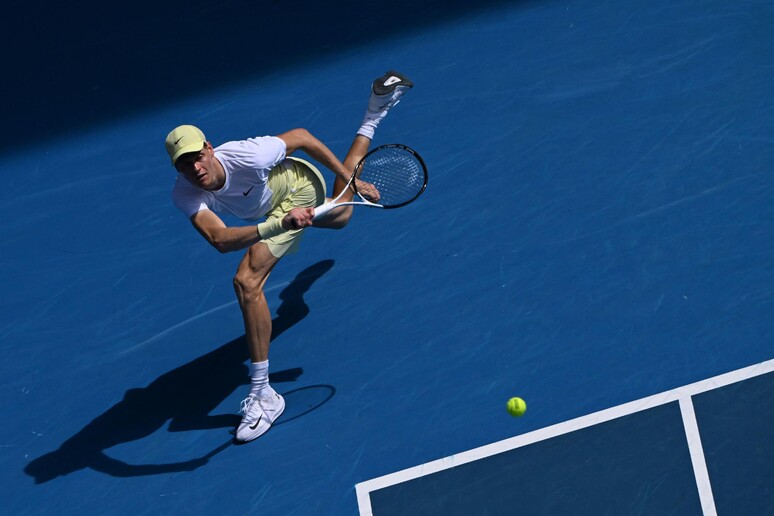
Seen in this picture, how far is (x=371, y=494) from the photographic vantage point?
6.22 meters

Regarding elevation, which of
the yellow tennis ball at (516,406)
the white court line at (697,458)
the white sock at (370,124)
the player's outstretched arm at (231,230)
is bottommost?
the white court line at (697,458)

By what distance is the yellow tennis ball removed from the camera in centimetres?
631

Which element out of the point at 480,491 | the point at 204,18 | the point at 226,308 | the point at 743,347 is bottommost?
the point at 480,491

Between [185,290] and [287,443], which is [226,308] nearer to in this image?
[185,290]

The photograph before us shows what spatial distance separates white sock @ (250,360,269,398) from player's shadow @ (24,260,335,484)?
30 cm

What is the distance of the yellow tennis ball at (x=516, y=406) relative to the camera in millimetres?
6309

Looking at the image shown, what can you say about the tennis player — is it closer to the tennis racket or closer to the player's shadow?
the tennis racket

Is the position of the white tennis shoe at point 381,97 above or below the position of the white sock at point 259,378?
above

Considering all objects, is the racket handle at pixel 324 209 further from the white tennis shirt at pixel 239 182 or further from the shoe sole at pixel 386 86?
the shoe sole at pixel 386 86

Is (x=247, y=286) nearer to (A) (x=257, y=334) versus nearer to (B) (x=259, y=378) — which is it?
(A) (x=257, y=334)

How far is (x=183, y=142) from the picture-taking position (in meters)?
5.50

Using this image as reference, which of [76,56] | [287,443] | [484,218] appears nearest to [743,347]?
[484,218]

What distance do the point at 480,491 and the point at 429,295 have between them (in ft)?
3.89

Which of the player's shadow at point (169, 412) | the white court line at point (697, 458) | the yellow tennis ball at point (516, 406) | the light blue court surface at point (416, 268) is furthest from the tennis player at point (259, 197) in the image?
the white court line at point (697, 458)
